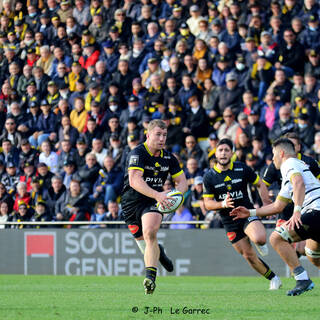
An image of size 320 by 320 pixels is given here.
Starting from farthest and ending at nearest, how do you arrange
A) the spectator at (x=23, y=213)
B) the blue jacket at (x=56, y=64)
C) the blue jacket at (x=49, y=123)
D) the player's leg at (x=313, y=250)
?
1. the blue jacket at (x=56, y=64)
2. the blue jacket at (x=49, y=123)
3. the spectator at (x=23, y=213)
4. the player's leg at (x=313, y=250)

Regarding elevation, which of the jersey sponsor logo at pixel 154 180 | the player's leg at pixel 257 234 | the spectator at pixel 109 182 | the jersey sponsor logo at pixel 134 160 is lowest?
the spectator at pixel 109 182

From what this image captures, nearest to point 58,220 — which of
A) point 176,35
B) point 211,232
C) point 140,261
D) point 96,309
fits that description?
point 140,261

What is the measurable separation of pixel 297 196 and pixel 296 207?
A: 124mm

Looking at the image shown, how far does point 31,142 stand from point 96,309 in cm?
1374

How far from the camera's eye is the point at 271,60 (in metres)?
18.4

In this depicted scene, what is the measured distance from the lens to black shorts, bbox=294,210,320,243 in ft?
30.2

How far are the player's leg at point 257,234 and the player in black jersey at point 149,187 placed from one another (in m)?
1.17

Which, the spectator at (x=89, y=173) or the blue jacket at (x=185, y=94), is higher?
the blue jacket at (x=185, y=94)

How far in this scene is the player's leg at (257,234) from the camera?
11.3m

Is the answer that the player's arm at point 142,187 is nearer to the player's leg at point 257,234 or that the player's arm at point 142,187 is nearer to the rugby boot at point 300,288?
the player's leg at point 257,234

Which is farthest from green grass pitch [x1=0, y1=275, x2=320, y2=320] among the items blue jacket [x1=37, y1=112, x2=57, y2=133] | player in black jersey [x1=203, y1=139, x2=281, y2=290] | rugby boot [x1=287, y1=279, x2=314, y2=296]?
blue jacket [x1=37, y1=112, x2=57, y2=133]

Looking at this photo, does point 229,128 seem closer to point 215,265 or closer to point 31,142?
point 215,265

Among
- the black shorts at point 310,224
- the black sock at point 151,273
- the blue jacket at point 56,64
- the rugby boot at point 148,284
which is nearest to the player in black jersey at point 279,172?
the black shorts at point 310,224

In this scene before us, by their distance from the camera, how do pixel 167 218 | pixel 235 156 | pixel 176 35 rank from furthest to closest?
pixel 176 35 < pixel 167 218 < pixel 235 156
